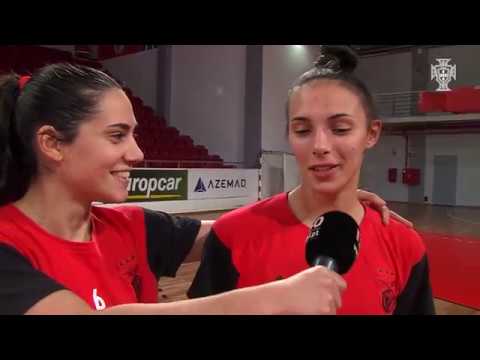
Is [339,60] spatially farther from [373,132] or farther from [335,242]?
[335,242]

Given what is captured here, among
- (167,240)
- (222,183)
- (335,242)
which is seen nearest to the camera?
(335,242)

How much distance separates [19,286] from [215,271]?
1.57 feet

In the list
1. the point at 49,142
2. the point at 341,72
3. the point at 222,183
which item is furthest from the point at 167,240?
the point at 222,183

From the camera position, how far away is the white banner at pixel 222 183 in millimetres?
5871

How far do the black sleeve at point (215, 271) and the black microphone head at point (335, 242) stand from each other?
0.42 m

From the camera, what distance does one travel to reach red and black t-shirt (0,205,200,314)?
0.77m

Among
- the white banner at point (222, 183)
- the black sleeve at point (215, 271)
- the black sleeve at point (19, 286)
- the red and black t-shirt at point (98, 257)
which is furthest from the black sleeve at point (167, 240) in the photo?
the white banner at point (222, 183)

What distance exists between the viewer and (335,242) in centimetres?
64

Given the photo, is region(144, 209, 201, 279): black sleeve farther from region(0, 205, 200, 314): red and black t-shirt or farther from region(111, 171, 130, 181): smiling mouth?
region(111, 171, 130, 181): smiling mouth
